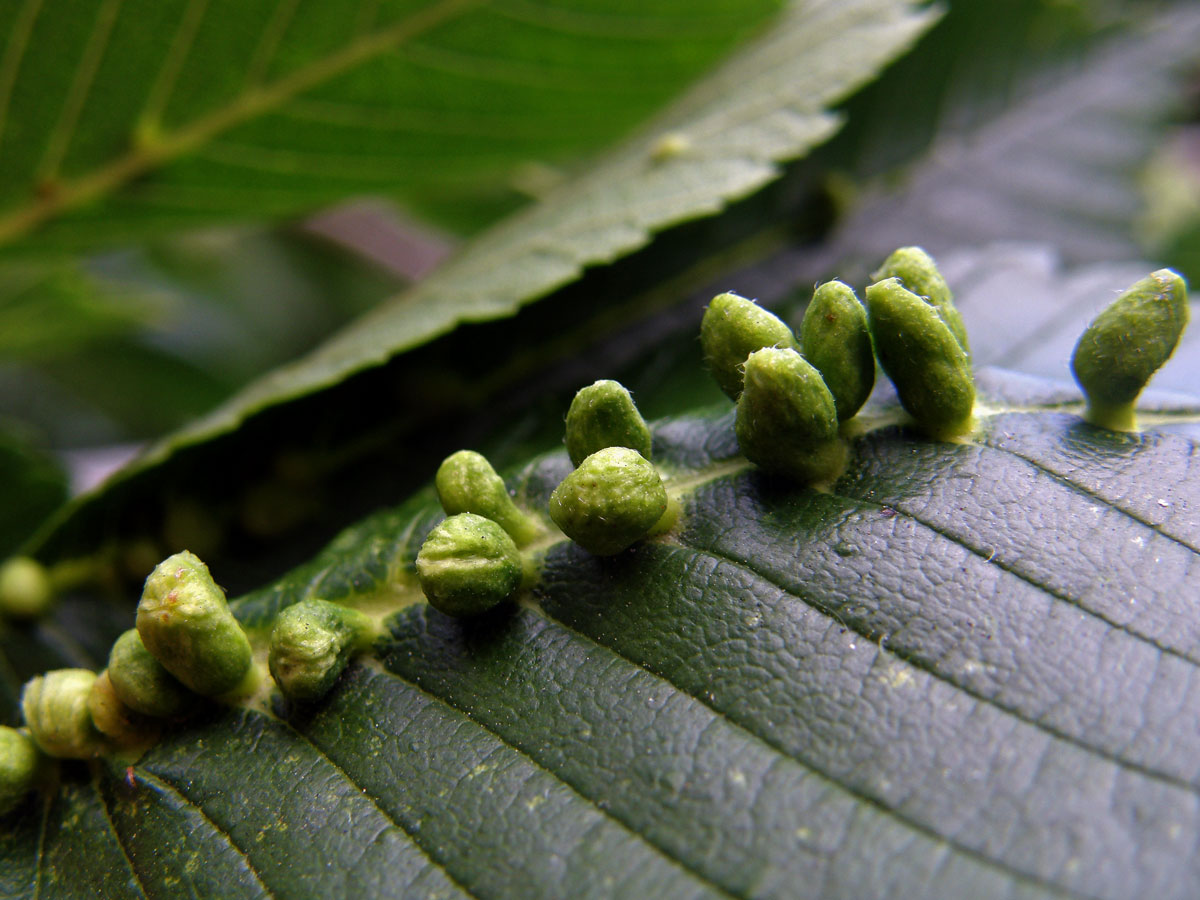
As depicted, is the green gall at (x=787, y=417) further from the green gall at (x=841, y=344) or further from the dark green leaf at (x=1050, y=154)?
the dark green leaf at (x=1050, y=154)

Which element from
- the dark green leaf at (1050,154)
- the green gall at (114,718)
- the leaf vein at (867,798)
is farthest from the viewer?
the dark green leaf at (1050,154)

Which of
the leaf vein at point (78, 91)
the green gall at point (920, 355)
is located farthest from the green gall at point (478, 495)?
the leaf vein at point (78, 91)

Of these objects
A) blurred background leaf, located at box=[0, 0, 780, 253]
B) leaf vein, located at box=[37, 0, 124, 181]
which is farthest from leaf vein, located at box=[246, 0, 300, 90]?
leaf vein, located at box=[37, 0, 124, 181]

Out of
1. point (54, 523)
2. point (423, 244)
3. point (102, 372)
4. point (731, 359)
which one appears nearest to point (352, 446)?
point (54, 523)

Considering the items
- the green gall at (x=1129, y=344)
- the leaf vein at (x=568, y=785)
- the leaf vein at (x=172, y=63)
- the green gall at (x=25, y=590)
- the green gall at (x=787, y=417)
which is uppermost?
the leaf vein at (x=172, y=63)

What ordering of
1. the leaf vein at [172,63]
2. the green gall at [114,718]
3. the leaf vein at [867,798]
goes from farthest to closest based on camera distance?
the leaf vein at [172,63]
the green gall at [114,718]
the leaf vein at [867,798]

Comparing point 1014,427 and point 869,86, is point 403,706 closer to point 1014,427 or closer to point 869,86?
point 1014,427

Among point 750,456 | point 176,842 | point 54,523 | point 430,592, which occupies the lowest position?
point 176,842
